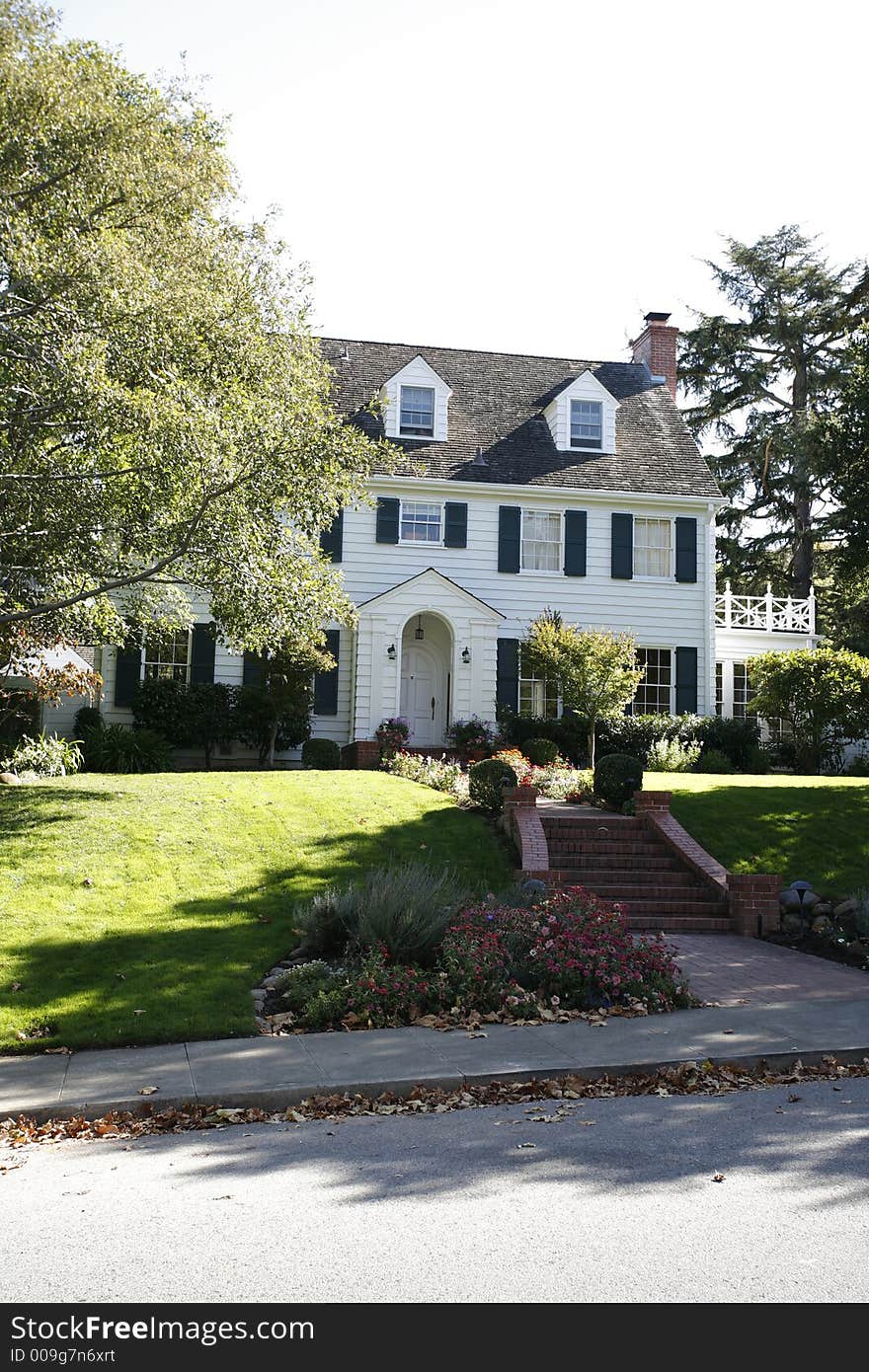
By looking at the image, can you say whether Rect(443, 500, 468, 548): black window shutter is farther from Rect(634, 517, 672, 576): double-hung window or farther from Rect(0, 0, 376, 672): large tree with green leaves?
Rect(0, 0, 376, 672): large tree with green leaves

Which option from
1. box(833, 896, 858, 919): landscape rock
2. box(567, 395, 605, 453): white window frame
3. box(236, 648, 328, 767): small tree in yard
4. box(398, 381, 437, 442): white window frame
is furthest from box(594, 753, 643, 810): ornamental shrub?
box(567, 395, 605, 453): white window frame

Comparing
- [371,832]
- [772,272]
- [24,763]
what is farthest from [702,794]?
[772,272]

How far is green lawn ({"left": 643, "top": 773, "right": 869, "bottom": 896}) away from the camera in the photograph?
1335cm

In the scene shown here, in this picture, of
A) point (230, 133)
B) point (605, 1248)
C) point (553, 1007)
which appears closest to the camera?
point (605, 1248)

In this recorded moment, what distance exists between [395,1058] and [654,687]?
59.2 ft

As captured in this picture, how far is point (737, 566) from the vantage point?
3603 centimetres

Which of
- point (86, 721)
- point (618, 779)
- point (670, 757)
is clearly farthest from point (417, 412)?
point (618, 779)

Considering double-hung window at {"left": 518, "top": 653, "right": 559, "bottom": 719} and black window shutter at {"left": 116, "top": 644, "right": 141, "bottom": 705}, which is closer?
black window shutter at {"left": 116, "top": 644, "right": 141, "bottom": 705}

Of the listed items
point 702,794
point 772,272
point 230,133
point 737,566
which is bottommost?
point 702,794

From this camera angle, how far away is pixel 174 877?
35.8ft

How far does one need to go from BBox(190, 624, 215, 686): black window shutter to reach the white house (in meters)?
0.03

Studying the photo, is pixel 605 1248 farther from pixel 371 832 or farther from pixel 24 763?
pixel 24 763

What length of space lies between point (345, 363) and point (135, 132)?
498 inches
